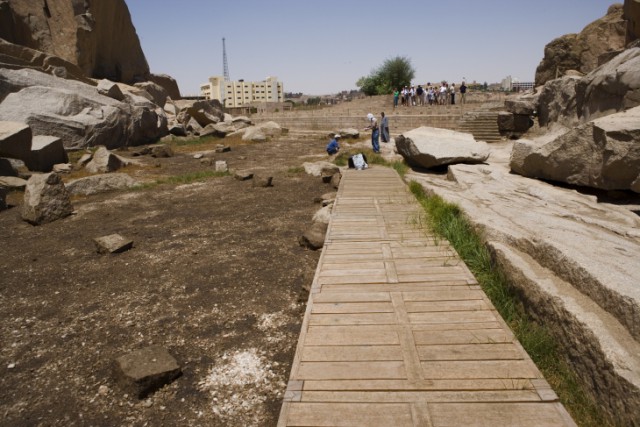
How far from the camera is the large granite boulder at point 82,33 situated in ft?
82.8

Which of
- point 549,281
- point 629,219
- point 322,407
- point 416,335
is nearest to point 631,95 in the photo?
point 629,219

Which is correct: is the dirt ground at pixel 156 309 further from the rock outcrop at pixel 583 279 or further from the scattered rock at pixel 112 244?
the rock outcrop at pixel 583 279

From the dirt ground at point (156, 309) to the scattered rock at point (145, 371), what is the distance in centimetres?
6

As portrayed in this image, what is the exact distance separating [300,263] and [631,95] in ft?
27.3

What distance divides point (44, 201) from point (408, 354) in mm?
7828

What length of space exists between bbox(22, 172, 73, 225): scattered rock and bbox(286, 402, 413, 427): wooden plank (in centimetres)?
753

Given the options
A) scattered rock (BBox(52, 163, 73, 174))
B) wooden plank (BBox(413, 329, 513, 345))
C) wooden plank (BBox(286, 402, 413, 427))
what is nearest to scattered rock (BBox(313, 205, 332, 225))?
wooden plank (BBox(413, 329, 513, 345))

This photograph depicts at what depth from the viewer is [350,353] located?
9.36ft

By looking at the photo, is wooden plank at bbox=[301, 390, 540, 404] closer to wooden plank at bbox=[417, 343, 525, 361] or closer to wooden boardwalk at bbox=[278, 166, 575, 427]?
wooden boardwalk at bbox=[278, 166, 575, 427]

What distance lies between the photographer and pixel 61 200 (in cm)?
812

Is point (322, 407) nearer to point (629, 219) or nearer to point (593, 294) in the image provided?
point (593, 294)

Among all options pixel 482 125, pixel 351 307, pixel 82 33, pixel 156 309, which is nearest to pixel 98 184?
pixel 156 309

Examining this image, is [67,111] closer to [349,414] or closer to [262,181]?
[262,181]

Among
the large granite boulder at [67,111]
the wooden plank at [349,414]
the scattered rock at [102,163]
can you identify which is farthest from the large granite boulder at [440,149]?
the large granite boulder at [67,111]
